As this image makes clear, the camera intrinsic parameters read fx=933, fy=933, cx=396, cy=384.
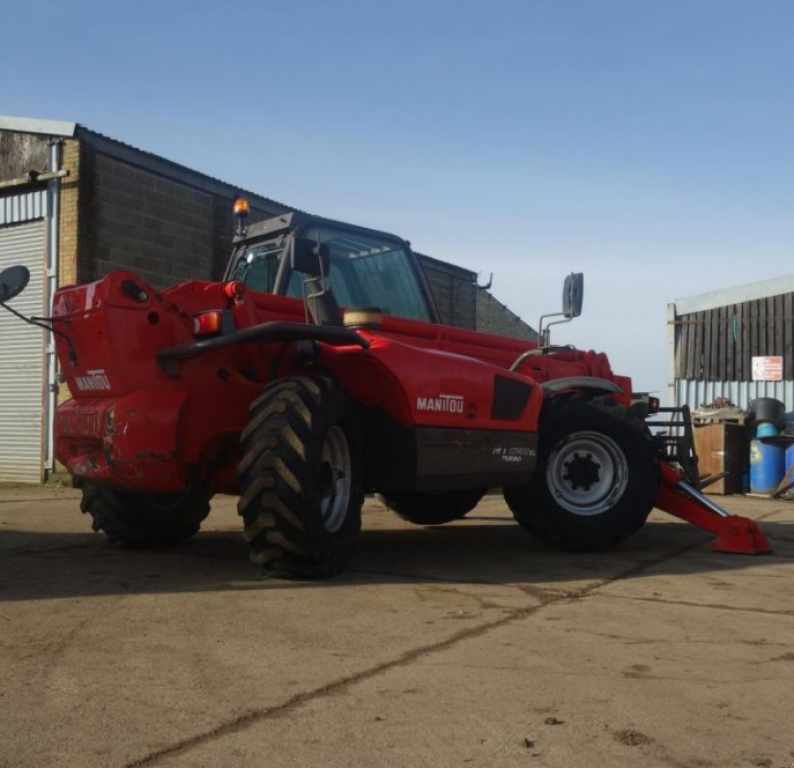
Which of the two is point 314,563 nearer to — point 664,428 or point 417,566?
point 417,566

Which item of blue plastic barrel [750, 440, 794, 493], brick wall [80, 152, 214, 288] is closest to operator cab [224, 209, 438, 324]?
brick wall [80, 152, 214, 288]

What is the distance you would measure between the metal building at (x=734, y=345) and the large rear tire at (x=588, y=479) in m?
10.6

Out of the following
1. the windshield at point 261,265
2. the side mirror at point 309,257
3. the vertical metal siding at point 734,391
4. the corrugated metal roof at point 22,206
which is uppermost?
the corrugated metal roof at point 22,206

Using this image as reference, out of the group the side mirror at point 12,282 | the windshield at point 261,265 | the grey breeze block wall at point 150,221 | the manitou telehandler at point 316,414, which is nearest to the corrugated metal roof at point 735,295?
the grey breeze block wall at point 150,221

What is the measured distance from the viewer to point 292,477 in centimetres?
489

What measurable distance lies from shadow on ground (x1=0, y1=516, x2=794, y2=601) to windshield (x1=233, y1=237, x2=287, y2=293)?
76.0 inches

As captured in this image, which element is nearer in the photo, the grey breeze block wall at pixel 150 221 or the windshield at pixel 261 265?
the windshield at pixel 261 265

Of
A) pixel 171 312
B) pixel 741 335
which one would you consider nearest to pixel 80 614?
pixel 171 312

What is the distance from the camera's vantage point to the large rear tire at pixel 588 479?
21.5ft

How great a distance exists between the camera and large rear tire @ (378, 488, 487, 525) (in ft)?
26.5

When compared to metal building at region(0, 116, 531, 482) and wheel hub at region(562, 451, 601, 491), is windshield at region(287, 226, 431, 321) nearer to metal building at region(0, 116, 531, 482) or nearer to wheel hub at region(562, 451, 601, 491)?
wheel hub at region(562, 451, 601, 491)

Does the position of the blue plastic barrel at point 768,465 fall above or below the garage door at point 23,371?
below

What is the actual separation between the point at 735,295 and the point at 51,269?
1168 cm

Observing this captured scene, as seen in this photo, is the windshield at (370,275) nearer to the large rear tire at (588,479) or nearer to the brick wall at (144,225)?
the large rear tire at (588,479)
